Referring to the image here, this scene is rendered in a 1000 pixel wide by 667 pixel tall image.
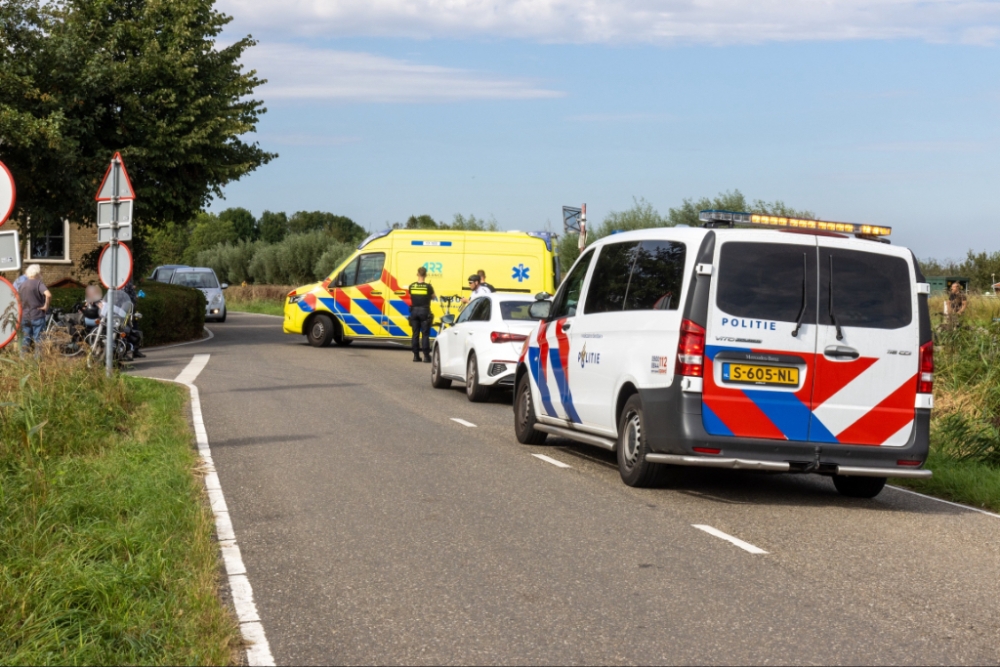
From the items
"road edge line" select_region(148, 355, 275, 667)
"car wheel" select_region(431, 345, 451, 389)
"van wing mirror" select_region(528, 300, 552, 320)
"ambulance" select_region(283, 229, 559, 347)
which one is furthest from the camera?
"ambulance" select_region(283, 229, 559, 347)

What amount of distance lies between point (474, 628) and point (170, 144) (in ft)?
78.6

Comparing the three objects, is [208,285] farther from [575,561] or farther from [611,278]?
[575,561]

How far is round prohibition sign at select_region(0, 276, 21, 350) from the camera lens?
848 centimetres

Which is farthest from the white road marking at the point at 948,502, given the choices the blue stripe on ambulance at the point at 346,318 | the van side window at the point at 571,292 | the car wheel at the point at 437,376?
the blue stripe on ambulance at the point at 346,318

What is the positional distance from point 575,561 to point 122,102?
23.3 m

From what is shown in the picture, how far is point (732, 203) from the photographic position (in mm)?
37781

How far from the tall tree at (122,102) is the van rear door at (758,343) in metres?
19.1

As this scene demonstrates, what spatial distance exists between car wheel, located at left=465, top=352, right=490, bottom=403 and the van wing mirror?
457cm

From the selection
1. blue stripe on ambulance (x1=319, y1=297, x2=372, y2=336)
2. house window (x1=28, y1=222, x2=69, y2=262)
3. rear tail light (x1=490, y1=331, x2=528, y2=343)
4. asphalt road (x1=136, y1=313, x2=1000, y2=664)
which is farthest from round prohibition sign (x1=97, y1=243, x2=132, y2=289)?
house window (x1=28, y1=222, x2=69, y2=262)

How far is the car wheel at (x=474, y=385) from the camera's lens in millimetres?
16689

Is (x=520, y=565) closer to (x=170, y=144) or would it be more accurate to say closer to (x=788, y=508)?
(x=788, y=508)

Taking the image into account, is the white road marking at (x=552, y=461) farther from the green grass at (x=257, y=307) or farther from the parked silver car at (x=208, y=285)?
the green grass at (x=257, y=307)

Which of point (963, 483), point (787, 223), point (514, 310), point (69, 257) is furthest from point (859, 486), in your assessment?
point (69, 257)

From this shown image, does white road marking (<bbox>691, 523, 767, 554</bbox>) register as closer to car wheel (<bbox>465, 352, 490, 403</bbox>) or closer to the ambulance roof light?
the ambulance roof light
